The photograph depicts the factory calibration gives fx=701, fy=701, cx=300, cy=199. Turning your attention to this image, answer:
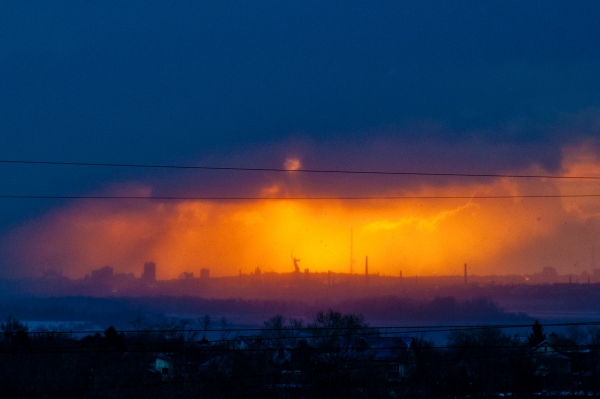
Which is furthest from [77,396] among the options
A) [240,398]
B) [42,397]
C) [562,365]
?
[562,365]

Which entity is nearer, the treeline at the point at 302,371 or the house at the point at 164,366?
the treeline at the point at 302,371

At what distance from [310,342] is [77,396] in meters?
18.2

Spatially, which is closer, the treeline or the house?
the treeline

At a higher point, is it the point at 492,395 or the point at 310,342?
the point at 310,342

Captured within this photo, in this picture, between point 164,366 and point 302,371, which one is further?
→ point 164,366

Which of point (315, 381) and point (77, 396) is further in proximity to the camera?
point (315, 381)

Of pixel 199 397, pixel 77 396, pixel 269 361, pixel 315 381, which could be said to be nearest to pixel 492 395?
pixel 315 381

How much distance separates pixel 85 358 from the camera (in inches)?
2148

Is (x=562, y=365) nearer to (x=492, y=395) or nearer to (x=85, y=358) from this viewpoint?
(x=492, y=395)

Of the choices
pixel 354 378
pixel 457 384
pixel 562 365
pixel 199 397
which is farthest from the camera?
pixel 562 365

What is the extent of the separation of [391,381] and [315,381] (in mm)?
5751

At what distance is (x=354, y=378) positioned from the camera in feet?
173

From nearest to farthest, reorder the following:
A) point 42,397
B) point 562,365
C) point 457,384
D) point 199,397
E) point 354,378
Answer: point 42,397 → point 199,397 → point 354,378 → point 457,384 → point 562,365

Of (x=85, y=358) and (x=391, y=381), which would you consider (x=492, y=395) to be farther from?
(x=85, y=358)
